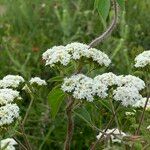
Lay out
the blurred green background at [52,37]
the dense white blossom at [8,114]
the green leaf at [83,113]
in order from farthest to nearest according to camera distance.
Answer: the blurred green background at [52,37]
the green leaf at [83,113]
the dense white blossom at [8,114]

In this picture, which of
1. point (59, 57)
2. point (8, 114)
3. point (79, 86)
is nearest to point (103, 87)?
point (79, 86)

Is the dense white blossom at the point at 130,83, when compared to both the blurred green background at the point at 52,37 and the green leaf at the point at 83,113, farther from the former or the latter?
the blurred green background at the point at 52,37

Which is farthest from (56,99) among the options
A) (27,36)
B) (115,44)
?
(27,36)

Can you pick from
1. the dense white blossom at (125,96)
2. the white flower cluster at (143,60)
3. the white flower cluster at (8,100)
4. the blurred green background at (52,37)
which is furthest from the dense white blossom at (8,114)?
the blurred green background at (52,37)

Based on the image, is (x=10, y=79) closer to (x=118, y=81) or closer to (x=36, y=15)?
(x=118, y=81)

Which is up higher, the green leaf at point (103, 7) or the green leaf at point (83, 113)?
the green leaf at point (103, 7)

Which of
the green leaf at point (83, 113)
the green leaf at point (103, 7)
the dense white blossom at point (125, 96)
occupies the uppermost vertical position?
the green leaf at point (103, 7)
